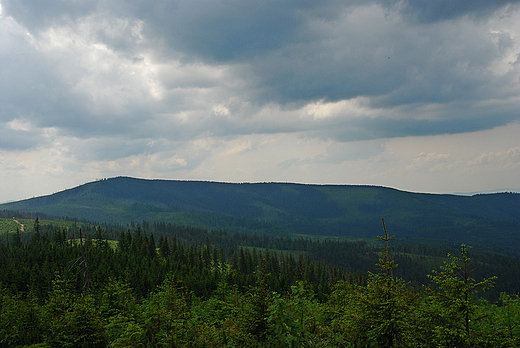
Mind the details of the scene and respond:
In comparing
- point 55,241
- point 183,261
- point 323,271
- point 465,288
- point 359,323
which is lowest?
point 323,271

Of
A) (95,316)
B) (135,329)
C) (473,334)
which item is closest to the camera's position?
(473,334)

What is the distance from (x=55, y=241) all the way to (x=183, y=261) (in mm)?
51115

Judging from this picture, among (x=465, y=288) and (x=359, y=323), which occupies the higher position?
(x=465, y=288)

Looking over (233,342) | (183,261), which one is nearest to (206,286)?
(183,261)

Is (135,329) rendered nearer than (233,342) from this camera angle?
No

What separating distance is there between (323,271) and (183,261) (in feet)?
237

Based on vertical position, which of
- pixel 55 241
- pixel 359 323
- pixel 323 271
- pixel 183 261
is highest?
pixel 359 323

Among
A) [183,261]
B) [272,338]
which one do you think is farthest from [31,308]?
[183,261]

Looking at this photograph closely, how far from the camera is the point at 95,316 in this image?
26.5m

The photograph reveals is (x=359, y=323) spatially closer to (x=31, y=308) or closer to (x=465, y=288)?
(x=465, y=288)

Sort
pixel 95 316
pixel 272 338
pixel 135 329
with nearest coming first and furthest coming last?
1. pixel 272 338
2. pixel 135 329
3. pixel 95 316

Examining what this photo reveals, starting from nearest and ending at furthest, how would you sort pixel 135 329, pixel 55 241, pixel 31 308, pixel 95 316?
1. pixel 135 329
2. pixel 95 316
3. pixel 31 308
4. pixel 55 241

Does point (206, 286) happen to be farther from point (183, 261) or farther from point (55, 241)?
point (55, 241)

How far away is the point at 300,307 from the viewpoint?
23.6 metres
